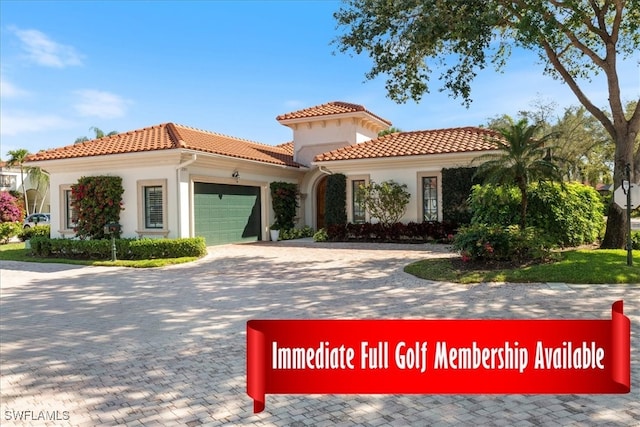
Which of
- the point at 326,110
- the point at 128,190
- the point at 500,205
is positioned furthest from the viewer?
the point at 326,110

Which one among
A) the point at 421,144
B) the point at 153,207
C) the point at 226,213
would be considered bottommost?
the point at 226,213

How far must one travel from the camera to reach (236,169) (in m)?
Answer: 19.9

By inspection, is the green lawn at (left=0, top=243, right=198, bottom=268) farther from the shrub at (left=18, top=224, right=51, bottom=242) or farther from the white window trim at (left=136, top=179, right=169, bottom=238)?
the shrub at (left=18, top=224, right=51, bottom=242)

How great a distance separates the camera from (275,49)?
591 inches

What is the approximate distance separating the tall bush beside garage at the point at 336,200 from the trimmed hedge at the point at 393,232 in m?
0.47

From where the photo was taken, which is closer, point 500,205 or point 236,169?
point 500,205

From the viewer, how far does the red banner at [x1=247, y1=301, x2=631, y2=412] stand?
3.24 metres

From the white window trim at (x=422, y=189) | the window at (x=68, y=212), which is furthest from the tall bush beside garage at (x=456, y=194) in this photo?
the window at (x=68, y=212)

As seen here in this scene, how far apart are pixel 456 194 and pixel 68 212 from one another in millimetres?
15529

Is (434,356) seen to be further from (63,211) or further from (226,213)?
(63,211)

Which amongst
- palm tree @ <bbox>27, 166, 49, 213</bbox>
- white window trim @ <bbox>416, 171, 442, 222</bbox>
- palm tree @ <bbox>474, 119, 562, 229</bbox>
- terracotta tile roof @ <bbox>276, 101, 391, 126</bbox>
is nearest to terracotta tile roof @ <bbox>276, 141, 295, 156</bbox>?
terracotta tile roof @ <bbox>276, 101, 391, 126</bbox>

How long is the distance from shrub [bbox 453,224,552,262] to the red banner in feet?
27.2

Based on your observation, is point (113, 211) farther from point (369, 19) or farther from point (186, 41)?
point (369, 19)

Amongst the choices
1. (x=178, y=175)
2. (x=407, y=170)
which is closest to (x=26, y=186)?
(x=178, y=175)
